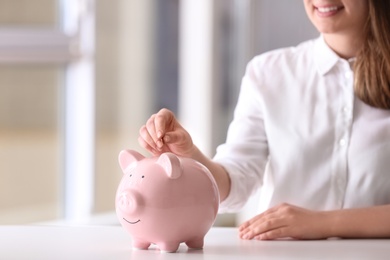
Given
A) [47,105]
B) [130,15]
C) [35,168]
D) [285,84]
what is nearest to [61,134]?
[47,105]

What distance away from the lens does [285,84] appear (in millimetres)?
2119

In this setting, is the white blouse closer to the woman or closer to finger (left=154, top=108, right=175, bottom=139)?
the woman

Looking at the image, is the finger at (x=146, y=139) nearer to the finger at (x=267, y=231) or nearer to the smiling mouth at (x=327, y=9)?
the finger at (x=267, y=231)

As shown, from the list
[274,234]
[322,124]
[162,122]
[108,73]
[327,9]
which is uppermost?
[327,9]

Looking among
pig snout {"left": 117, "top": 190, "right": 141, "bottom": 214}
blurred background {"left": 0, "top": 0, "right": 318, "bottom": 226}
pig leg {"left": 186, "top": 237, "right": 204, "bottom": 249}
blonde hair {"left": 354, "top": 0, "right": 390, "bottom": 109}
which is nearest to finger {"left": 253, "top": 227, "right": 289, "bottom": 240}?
pig leg {"left": 186, "top": 237, "right": 204, "bottom": 249}

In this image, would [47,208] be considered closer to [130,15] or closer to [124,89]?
[124,89]

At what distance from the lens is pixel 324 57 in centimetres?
208

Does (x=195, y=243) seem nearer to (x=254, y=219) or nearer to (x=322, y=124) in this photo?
(x=254, y=219)

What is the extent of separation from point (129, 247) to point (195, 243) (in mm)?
113

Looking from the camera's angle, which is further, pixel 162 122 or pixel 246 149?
pixel 246 149

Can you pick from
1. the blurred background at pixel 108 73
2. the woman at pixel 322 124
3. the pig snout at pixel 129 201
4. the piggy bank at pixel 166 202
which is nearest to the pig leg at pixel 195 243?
the piggy bank at pixel 166 202

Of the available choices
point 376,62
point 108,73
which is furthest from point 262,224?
point 108,73

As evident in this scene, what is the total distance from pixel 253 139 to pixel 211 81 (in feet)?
8.92

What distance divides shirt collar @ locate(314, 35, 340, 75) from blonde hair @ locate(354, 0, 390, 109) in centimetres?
6
